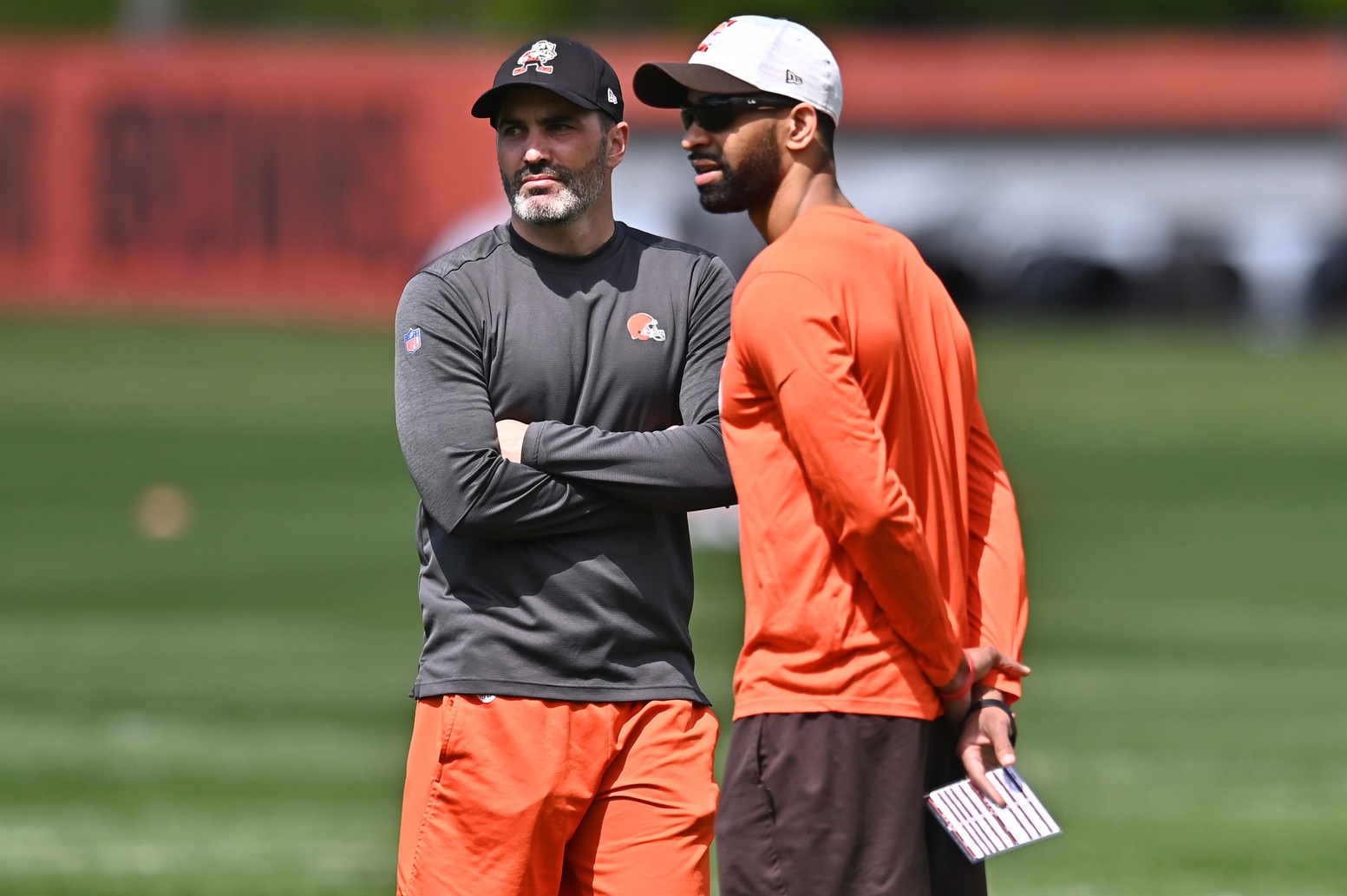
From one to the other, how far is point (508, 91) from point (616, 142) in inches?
10.5

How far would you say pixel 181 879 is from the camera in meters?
7.19

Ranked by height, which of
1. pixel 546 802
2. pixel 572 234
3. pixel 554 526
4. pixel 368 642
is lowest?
pixel 368 642

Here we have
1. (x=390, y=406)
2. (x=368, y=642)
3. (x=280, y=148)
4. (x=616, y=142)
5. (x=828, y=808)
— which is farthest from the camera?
(x=280, y=148)

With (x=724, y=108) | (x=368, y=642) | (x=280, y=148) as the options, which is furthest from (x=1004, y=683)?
(x=280, y=148)

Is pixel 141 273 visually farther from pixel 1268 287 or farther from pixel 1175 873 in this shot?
pixel 1175 873

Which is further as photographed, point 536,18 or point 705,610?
point 536,18

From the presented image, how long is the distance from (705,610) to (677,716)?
8.93 metres

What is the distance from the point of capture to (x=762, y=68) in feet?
13.0

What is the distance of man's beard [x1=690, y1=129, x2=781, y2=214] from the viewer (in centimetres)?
398

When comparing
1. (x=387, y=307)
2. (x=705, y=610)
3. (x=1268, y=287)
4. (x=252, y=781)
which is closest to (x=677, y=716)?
(x=252, y=781)

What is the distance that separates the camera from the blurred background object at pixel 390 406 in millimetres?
8750

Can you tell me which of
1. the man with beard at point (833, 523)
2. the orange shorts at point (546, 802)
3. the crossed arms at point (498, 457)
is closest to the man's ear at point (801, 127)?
the man with beard at point (833, 523)

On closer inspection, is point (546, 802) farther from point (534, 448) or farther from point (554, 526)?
point (534, 448)

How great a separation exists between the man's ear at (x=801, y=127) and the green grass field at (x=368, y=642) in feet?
12.6
